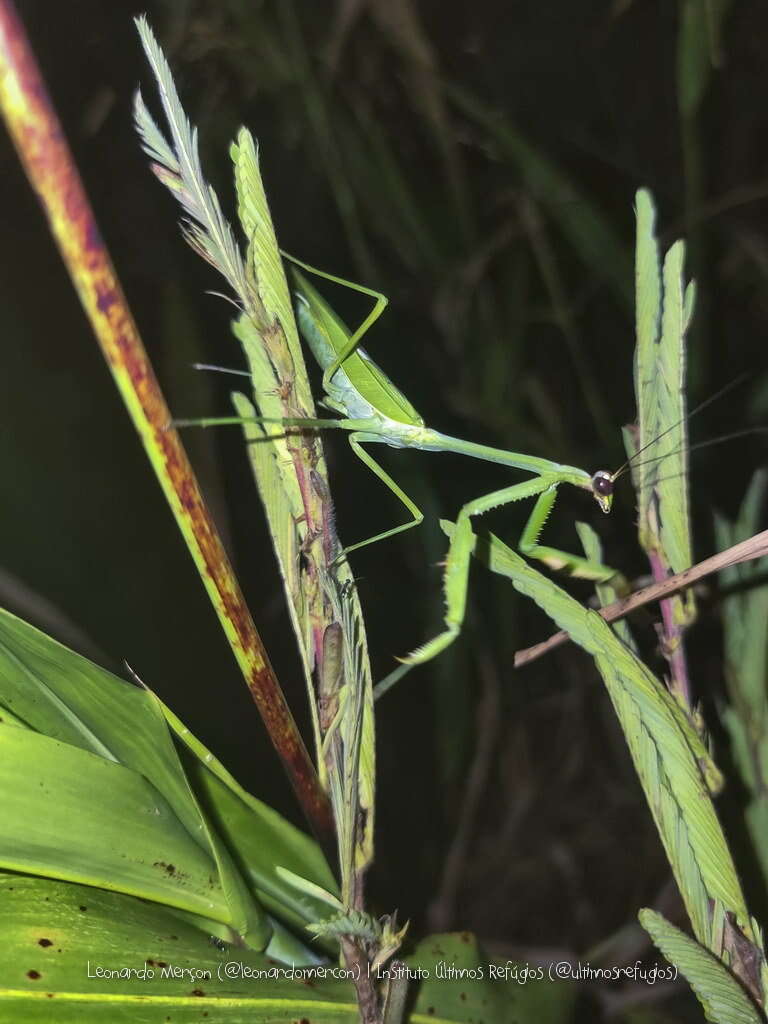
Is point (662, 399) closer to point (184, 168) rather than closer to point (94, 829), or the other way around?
point (184, 168)

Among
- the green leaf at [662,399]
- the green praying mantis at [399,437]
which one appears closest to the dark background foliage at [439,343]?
the green praying mantis at [399,437]

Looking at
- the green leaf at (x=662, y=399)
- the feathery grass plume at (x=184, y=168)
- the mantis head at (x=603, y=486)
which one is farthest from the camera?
the mantis head at (x=603, y=486)

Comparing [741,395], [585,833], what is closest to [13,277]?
[741,395]

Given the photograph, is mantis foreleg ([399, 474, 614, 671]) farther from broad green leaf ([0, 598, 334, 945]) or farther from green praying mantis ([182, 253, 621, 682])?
broad green leaf ([0, 598, 334, 945])

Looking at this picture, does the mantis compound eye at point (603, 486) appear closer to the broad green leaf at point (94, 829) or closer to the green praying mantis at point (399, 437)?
the green praying mantis at point (399, 437)

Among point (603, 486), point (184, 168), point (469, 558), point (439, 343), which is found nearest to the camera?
point (184, 168)

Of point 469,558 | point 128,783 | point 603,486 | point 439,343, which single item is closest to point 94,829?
point 128,783
